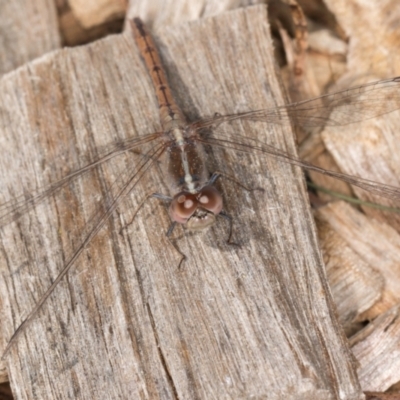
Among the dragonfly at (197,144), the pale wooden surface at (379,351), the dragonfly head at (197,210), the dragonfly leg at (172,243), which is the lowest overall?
the pale wooden surface at (379,351)

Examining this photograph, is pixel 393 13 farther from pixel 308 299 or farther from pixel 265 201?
pixel 308 299

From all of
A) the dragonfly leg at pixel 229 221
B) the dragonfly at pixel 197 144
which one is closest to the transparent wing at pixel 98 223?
the dragonfly at pixel 197 144

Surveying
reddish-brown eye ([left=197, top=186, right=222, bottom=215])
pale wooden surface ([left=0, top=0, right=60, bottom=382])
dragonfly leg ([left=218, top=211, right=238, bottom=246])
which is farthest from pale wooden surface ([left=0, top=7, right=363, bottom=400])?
pale wooden surface ([left=0, top=0, right=60, bottom=382])

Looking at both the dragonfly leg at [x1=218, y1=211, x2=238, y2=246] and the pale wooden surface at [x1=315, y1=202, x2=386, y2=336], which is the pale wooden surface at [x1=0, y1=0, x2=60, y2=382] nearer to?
the dragonfly leg at [x1=218, y1=211, x2=238, y2=246]

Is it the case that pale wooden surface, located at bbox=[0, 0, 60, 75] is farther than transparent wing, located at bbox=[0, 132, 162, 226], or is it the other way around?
pale wooden surface, located at bbox=[0, 0, 60, 75]

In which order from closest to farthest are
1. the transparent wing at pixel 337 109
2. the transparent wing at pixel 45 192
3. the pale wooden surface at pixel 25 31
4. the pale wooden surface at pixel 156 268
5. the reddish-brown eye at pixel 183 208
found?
the pale wooden surface at pixel 156 268
the reddish-brown eye at pixel 183 208
the transparent wing at pixel 45 192
the transparent wing at pixel 337 109
the pale wooden surface at pixel 25 31

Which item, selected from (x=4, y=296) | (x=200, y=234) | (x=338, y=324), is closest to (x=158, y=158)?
(x=200, y=234)

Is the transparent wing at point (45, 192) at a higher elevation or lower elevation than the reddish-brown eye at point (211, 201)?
higher

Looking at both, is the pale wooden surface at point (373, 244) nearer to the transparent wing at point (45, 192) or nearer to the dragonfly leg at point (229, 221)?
the dragonfly leg at point (229, 221)
